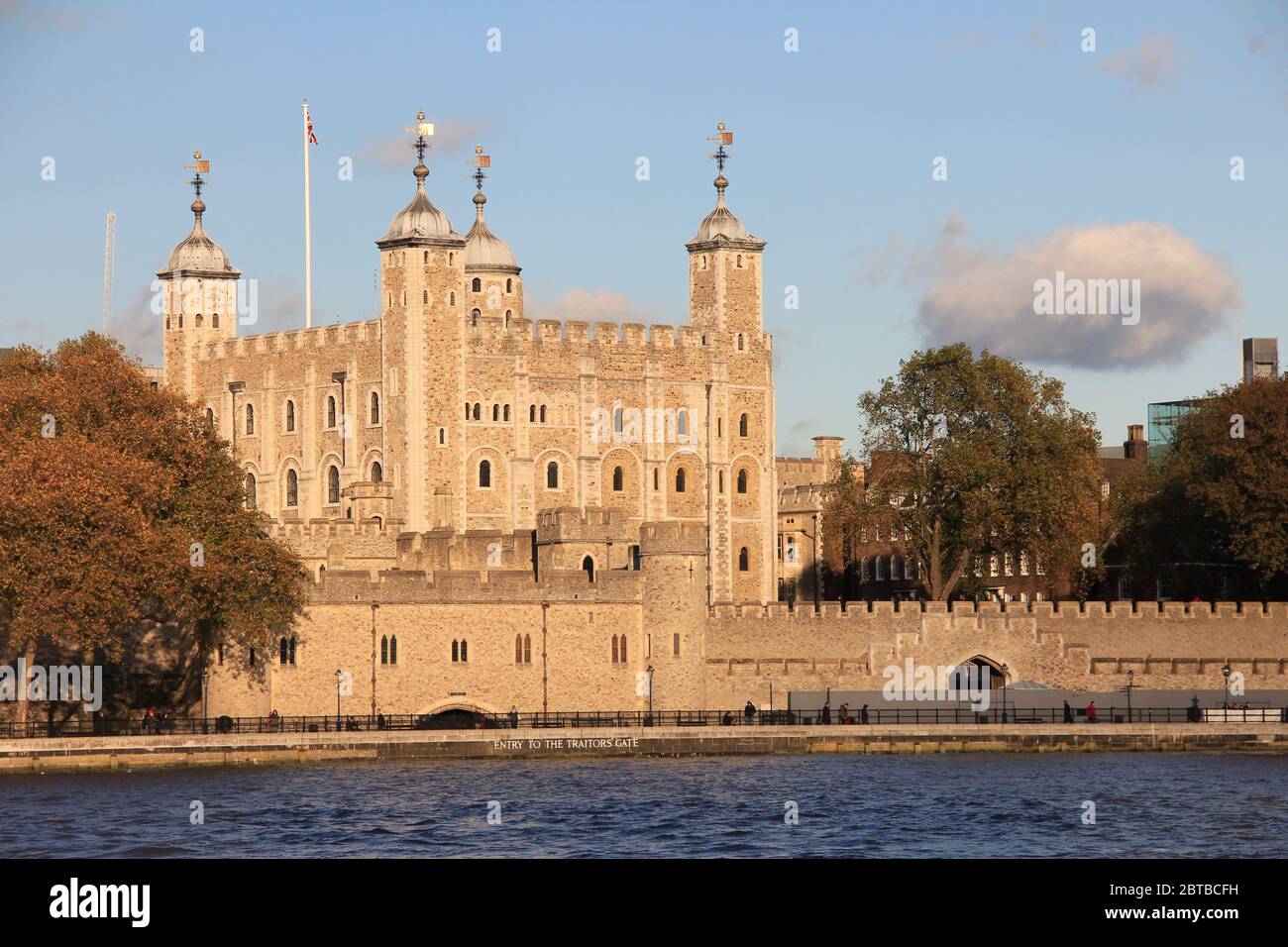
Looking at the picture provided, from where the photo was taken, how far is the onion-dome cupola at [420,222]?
289ft

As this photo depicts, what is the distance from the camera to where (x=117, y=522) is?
5878cm

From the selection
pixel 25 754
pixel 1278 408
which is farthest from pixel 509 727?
pixel 1278 408

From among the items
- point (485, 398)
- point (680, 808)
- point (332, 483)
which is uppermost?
point (485, 398)

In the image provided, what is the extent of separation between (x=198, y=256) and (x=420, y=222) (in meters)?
14.3

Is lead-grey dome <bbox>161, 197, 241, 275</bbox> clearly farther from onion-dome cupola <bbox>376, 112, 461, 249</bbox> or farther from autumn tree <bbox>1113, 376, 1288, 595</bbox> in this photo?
autumn tree <bbox>1113, 376, 1288, 595</bbox>

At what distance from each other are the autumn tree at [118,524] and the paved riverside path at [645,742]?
3205mm

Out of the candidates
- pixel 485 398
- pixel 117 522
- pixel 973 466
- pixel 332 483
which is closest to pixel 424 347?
pixel 485 398

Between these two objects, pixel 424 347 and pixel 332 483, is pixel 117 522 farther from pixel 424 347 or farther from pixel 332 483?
pixel 332 483

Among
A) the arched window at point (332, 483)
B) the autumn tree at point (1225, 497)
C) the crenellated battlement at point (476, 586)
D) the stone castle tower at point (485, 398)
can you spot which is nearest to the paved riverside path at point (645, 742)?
the crenellated battlement at point (476, 586)

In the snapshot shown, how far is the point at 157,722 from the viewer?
60.8 m

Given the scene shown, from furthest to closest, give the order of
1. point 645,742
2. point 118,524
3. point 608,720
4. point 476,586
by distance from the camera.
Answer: point 476,586 < point 608,720 < point 645,742 < point 118,524

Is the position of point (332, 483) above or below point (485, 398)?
below

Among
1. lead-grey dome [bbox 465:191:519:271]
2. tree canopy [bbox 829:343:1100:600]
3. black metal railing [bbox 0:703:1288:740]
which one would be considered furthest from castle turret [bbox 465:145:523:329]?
black metal railing [bbox 0:703:1288:740]

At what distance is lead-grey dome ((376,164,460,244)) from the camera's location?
289ft
